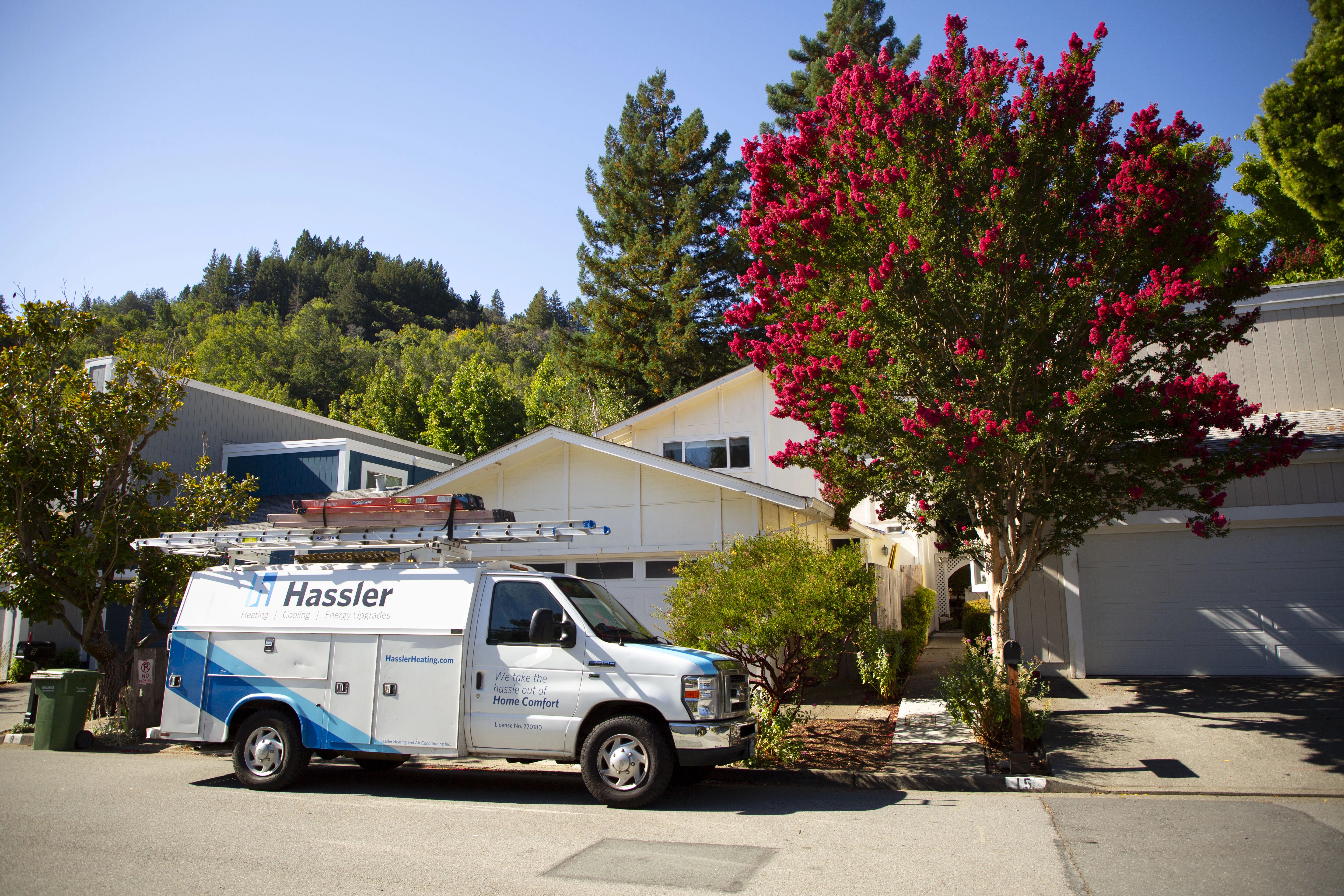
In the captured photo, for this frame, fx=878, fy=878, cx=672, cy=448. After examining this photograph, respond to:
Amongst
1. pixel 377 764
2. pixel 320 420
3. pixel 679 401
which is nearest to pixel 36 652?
pixel 320 420

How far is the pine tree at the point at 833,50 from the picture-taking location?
3600 cm

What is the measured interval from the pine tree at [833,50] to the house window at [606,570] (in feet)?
84.7

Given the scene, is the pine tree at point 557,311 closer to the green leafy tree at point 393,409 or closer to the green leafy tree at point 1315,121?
the green leafy tree at point 393,409

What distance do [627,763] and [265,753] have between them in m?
3.79

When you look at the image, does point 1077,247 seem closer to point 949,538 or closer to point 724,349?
point 949,538

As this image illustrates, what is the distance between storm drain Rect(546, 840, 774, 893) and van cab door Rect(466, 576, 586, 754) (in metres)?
1.60

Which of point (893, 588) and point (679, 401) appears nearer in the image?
point (893, 588)

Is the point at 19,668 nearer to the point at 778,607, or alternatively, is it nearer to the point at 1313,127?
the point at 778,607

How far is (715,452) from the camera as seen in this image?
21766 mm

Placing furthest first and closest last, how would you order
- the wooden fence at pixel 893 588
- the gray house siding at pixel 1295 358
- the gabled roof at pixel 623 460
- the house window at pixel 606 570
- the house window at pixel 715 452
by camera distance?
the house window at pixel 715 452, the wooden fence at pixel 893 588, the gray house siding at pixel 1295 358, the house window at pixel 606 570, the gabled roof at pixel 623 460

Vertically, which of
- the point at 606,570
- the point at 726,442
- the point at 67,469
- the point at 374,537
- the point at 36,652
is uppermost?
the point at 726,442

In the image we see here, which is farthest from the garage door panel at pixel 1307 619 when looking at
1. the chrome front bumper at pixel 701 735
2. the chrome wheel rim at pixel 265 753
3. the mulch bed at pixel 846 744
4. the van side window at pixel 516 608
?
the chrome wheel rim at pixel 265 753

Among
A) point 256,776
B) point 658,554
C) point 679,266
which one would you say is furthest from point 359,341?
point 256,776

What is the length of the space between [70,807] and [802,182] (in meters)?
10.7
